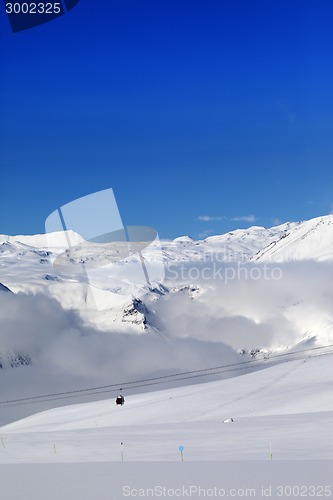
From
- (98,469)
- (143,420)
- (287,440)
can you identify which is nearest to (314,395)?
(143,420)

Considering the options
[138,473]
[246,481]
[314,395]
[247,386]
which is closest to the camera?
[246,481]

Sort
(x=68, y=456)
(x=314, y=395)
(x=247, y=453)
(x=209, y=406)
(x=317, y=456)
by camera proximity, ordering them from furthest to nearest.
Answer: (x=209, y=406) → (x=314, y=395) → (x=68, y=456) → (x=247, y=453) → (x=317, y=456)

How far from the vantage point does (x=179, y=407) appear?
51938mm

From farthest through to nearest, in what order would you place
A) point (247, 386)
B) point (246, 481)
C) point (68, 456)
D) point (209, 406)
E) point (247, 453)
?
1. point (247, 386)
2. point (209, 406)
3. point (68, 456)
4. point (247, 453)
5. point (246, 481)

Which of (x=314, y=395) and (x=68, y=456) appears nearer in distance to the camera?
(x=68, y=456)

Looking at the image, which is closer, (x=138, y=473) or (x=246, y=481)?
(x=246, y=481)

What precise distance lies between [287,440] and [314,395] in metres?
19.7

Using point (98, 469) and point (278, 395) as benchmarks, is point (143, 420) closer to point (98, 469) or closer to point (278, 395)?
point (278, 395)

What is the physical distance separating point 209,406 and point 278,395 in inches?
233

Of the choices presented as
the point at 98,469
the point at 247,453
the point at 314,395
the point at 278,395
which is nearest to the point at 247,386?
the point at 278,395

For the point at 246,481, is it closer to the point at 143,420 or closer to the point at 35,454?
the point at 35,454

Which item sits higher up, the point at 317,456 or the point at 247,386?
the point at 247,386

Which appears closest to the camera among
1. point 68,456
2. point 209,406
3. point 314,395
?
point 68,456

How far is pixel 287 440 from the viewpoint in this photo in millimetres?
28297
